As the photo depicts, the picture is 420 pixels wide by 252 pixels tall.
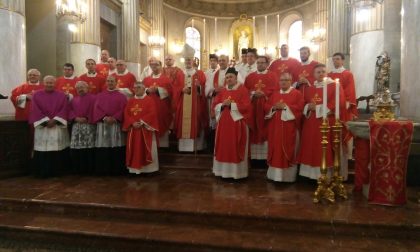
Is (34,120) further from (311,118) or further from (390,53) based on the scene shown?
(390,53)

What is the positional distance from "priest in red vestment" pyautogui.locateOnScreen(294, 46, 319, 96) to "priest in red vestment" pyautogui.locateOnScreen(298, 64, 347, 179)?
0.56m

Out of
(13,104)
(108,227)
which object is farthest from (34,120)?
(108,227)

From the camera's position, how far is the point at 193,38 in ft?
66.2

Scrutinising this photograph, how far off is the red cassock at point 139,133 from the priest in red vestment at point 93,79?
4.50 ft

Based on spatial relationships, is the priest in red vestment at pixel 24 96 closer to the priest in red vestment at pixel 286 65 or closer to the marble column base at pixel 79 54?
the marble column base at pixel 79 54

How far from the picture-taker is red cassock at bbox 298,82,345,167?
17.0 feet

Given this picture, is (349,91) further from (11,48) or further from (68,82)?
(11,48)

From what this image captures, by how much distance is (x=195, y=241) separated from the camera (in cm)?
360

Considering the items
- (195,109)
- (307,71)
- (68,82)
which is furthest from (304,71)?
(68,82)

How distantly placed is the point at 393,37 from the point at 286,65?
3.44m

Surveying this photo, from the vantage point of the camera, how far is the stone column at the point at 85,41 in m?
9.72

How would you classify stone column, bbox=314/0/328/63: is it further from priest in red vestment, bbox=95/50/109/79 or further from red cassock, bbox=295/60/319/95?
priest in red vestment, bbox=95/50/109/79

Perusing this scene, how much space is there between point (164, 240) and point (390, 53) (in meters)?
7.30

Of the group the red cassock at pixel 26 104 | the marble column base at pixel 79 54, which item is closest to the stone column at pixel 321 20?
the marble column base at pixel 79 54
